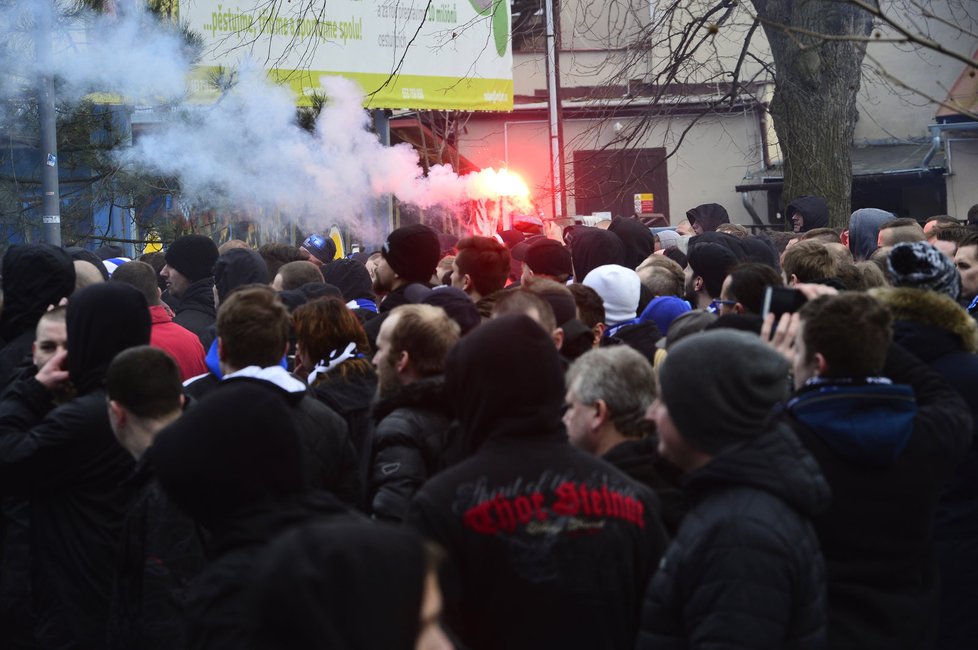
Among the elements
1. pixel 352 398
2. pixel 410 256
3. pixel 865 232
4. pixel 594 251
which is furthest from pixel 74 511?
pixel 865 232

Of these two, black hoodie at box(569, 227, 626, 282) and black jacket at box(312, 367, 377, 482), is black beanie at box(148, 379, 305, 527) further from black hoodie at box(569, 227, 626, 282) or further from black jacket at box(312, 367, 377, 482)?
black hoodie at box(569, 227, 626, 282)

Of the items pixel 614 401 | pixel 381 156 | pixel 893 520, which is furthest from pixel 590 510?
pixel 381 156

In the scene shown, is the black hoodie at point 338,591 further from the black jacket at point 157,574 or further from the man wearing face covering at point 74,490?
the man wearing face covering at point 74,490

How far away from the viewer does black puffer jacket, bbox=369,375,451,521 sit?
3.93 m

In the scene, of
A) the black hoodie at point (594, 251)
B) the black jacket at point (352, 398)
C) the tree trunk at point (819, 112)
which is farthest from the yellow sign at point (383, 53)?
the black jacket at point (352, 398)

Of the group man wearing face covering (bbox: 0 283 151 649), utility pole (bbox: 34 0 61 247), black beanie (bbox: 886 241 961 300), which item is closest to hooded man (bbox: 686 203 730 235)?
utility pole (bbox: 34 0 61 247)

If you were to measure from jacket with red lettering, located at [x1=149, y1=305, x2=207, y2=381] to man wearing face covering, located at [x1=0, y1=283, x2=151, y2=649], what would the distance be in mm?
1537

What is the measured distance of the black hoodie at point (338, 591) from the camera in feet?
5.23

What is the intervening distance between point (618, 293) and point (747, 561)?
3537 millimetres

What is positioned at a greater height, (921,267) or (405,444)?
(921,267)

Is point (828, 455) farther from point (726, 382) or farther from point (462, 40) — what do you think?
point (462, 40)

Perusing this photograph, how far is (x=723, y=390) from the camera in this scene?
2.88m

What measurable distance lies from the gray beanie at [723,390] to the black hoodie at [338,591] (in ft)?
4.37

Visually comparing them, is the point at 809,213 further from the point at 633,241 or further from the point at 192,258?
the point at 192,258
